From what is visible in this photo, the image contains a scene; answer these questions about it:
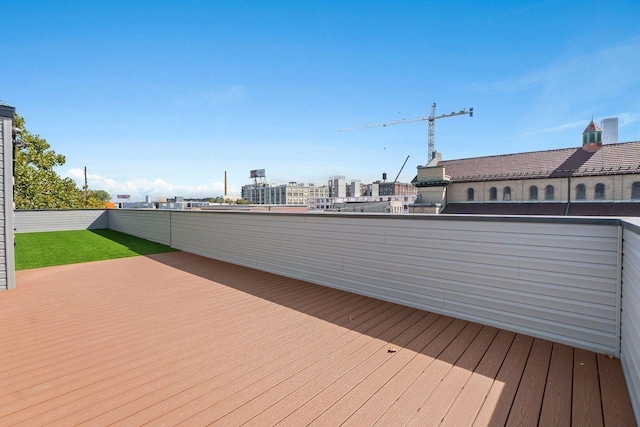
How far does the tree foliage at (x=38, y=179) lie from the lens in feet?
59.5

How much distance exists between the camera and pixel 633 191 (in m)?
32.9

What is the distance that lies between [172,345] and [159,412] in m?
0.97

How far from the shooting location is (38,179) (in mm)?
19234

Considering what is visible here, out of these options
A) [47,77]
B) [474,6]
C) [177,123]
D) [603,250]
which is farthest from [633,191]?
[47,77]

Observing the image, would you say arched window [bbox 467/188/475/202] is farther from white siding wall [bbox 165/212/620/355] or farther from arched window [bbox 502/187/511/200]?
white siding wall [bbox 165/212/620/355]

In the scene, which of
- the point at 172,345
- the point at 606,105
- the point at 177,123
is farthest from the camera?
the point at 606,105

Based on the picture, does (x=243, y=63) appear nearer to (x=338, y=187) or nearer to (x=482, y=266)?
(x=482, y=266)

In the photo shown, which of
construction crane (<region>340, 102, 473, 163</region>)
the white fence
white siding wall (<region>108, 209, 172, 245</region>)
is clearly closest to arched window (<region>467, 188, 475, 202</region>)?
construction crane (<region>340, 102, 473, 163</region>)

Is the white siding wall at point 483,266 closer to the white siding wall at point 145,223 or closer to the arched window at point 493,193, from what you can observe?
the white siding wall at point 145,223

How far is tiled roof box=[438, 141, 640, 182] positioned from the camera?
35.1 m

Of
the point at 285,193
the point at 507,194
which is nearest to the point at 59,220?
the point at 507,194

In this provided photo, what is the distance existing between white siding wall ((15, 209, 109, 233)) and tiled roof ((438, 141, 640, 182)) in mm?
45271

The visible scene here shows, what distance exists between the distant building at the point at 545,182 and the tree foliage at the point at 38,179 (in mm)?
41344

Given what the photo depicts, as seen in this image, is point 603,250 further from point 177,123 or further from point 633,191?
point 633,191
